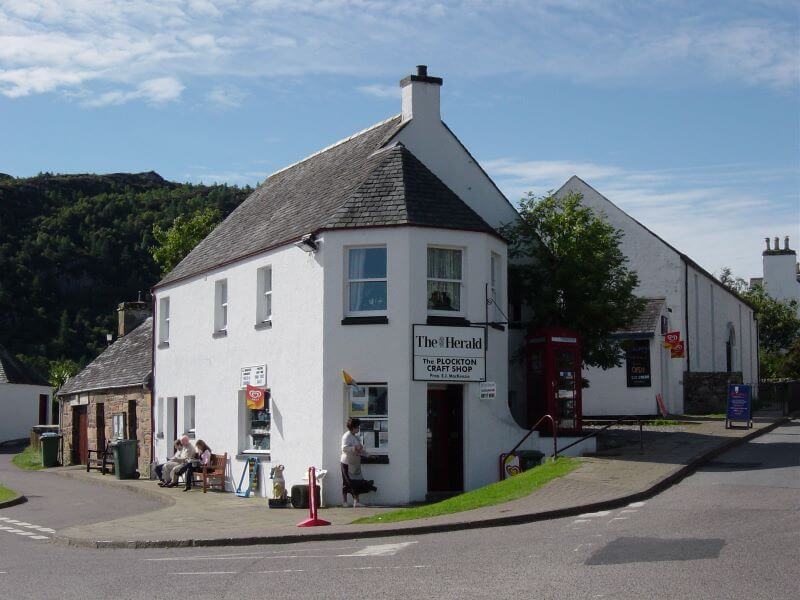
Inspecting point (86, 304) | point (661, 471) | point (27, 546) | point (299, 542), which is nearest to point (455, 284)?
point (661, 471)

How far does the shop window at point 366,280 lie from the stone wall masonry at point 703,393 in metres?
20.7

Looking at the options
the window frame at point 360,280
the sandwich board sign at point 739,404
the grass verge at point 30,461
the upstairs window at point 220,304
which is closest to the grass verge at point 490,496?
the window frame at point 360,280

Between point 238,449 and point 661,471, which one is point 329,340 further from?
point 661,471

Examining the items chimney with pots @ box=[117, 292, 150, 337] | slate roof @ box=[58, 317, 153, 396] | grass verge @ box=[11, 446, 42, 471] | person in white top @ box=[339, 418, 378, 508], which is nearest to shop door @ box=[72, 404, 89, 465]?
slate roof @ box=[58, 317, 153, 396]

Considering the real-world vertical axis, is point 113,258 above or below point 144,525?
above

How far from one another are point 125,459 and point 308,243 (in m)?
12.9

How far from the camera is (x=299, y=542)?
621 inches

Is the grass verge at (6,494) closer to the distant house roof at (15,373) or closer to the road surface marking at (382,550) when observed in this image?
the road surface marking at (382,550)

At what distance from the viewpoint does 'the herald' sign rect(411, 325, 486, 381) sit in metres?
21.1

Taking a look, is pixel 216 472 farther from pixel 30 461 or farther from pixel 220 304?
pixel 30 461

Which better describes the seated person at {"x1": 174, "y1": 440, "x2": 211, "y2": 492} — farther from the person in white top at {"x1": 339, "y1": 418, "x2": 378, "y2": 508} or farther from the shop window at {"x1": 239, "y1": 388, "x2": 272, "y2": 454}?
the person in white top at {"x1": 339, "y1": 418, "x2": 378, "y2": 508}

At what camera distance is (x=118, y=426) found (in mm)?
34312

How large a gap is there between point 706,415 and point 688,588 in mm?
29097

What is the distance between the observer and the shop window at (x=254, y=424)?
2397 centimetres
